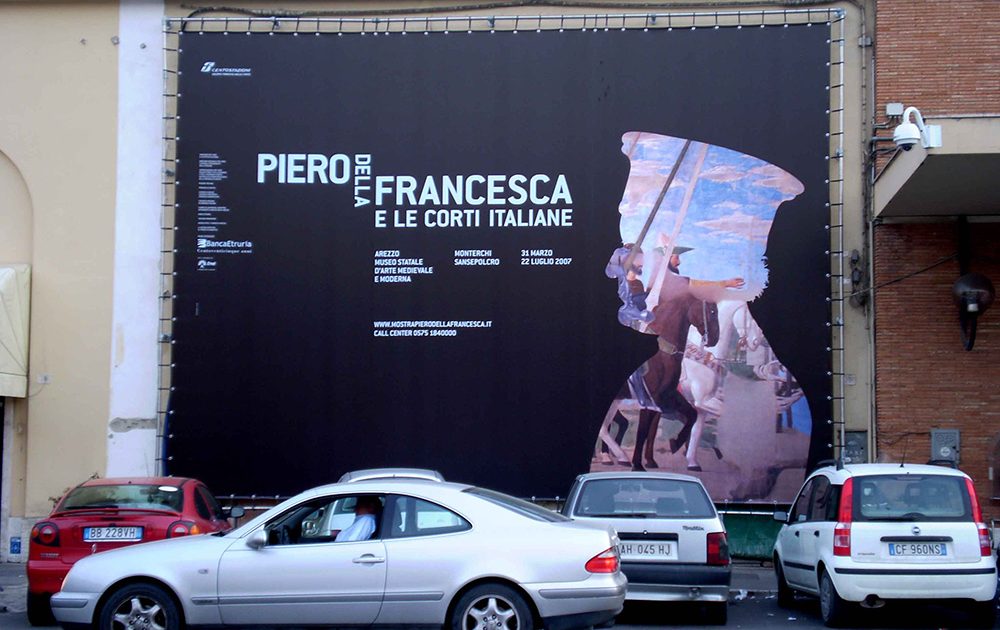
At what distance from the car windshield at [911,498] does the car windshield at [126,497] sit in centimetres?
659

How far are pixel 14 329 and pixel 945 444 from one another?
13.3m

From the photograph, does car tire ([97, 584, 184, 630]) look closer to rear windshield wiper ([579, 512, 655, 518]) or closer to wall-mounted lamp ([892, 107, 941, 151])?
rear windshield wiper ([579, 512, 655, 518])

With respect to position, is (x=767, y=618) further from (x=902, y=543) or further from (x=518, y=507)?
(x=518, y=507)

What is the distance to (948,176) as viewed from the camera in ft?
46.2

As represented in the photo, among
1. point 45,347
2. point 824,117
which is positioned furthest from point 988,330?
point 45,347

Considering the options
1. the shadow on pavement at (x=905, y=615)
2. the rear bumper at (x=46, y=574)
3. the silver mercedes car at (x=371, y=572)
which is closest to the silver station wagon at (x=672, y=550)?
the shadow on pavement at (x=905, y=615)

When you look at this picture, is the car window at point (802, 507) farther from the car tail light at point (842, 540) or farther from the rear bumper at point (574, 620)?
the rear bumper at point (574, 620)

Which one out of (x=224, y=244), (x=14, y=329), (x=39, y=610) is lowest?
(x=39, y=610)

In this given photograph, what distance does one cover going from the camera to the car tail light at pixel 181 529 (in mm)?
10930

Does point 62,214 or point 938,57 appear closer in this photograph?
point 938,57

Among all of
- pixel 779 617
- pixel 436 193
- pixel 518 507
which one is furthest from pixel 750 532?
pixel 518 507

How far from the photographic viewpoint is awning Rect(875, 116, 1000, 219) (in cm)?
1301

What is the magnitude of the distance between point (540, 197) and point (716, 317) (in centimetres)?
307

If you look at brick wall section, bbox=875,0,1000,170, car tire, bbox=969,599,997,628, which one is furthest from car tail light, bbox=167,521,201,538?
brick wall section, bbox=875,0,1000,170
